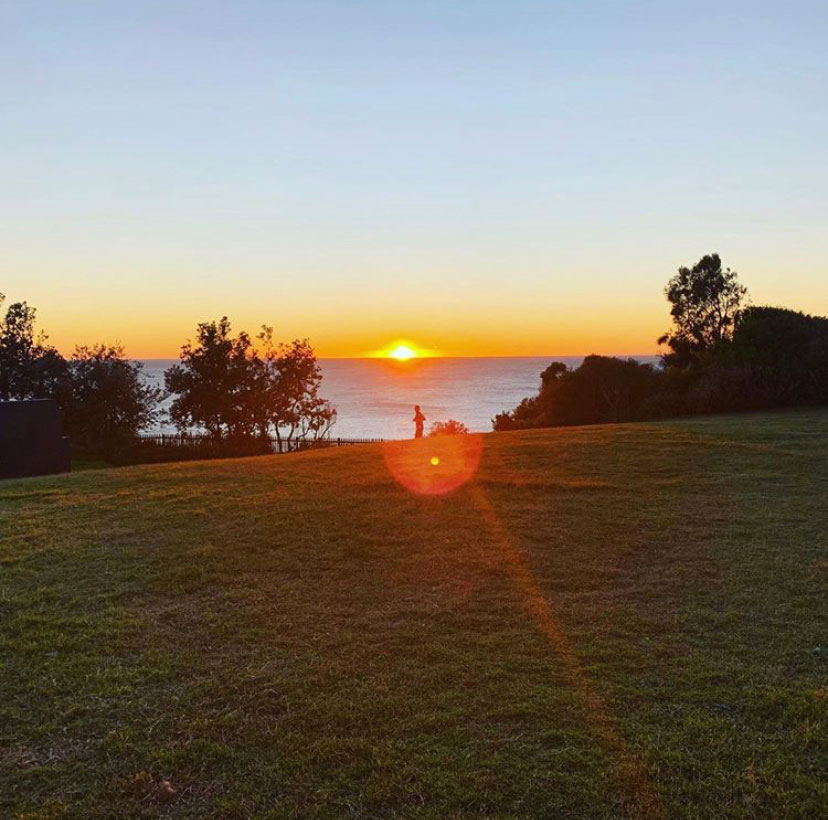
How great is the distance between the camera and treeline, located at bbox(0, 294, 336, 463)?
110ft

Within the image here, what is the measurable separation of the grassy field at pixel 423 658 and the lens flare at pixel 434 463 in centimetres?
117

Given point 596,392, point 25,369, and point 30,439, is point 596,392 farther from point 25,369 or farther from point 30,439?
point 25,369

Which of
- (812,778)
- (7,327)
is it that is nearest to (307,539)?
(812,778)

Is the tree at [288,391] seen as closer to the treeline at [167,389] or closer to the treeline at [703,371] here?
the treeline at [167,389]

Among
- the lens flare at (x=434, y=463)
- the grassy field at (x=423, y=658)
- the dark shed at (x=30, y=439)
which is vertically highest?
the dark shed at (x=30, y=439)

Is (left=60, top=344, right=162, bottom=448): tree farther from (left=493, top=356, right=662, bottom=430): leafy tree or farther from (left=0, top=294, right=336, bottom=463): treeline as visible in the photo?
(left=493, top=356, right=662, bottom=430): leafy tree

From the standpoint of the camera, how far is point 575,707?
3.71 m

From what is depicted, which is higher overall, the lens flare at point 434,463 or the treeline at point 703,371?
the treeline at point 703,371

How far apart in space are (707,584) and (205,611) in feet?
13.1

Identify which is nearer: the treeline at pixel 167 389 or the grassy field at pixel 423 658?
the grassy field at pixel 423 658

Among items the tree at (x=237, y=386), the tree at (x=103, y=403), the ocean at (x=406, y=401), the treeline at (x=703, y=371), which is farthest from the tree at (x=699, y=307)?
the tree at (x=103, y=403)

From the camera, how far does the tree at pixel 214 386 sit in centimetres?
3412

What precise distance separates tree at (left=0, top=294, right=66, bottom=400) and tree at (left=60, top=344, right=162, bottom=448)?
31.4 inches

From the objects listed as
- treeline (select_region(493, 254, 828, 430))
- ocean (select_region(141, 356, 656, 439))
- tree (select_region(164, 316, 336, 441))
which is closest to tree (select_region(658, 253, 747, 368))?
treeline (select_region(493, 254, 828, 430))
